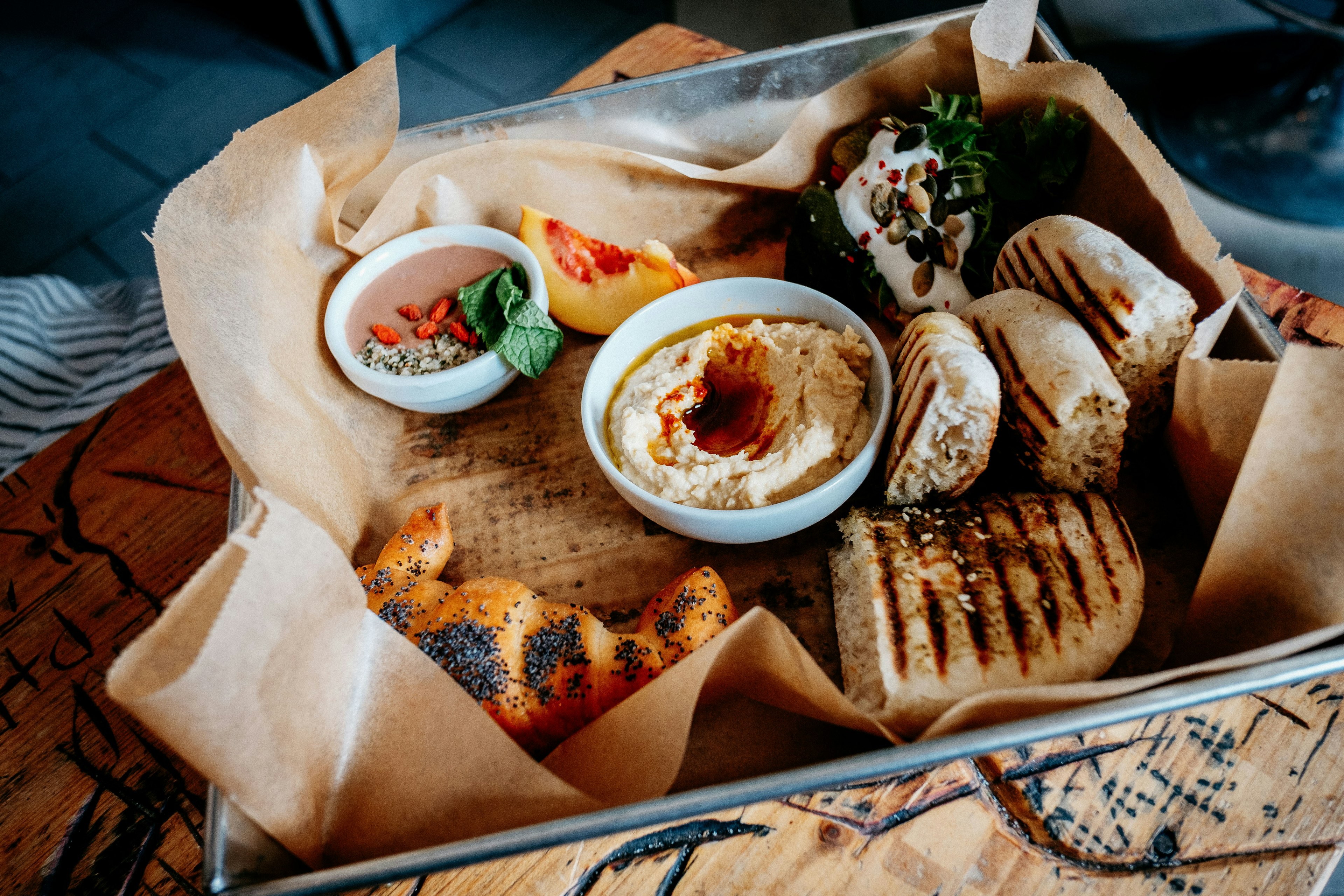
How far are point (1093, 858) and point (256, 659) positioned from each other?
62.7 inches

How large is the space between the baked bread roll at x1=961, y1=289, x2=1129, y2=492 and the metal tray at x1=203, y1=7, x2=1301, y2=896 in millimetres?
417

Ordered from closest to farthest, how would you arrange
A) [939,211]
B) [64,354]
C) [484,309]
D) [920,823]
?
[920,823] → [939,211] → [484,309] → [64,354]

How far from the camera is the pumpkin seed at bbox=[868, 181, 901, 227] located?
2375mm

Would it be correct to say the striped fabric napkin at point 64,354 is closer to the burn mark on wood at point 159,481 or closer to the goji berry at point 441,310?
the burn mark on wood at point 159,481

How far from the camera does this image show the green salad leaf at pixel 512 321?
2.36 meters

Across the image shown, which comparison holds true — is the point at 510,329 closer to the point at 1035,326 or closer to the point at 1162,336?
the point at 1035,326

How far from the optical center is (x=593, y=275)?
2570 mm

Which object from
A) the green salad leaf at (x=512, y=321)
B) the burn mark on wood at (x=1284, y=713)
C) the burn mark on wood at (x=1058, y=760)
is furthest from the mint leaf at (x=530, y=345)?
the burn mark on wood at (x=1284, y=713)

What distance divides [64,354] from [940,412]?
3.37 m

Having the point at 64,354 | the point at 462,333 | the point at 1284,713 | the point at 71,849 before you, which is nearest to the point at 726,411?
the point at 462,333

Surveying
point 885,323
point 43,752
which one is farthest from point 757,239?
point 43,752

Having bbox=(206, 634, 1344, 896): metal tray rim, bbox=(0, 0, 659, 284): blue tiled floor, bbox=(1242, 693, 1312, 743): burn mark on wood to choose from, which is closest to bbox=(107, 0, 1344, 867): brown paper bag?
bbox=(206, 634, 1344, 896): metal tray rim

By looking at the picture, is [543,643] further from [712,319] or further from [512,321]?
[712,319]

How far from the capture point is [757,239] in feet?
9.16
